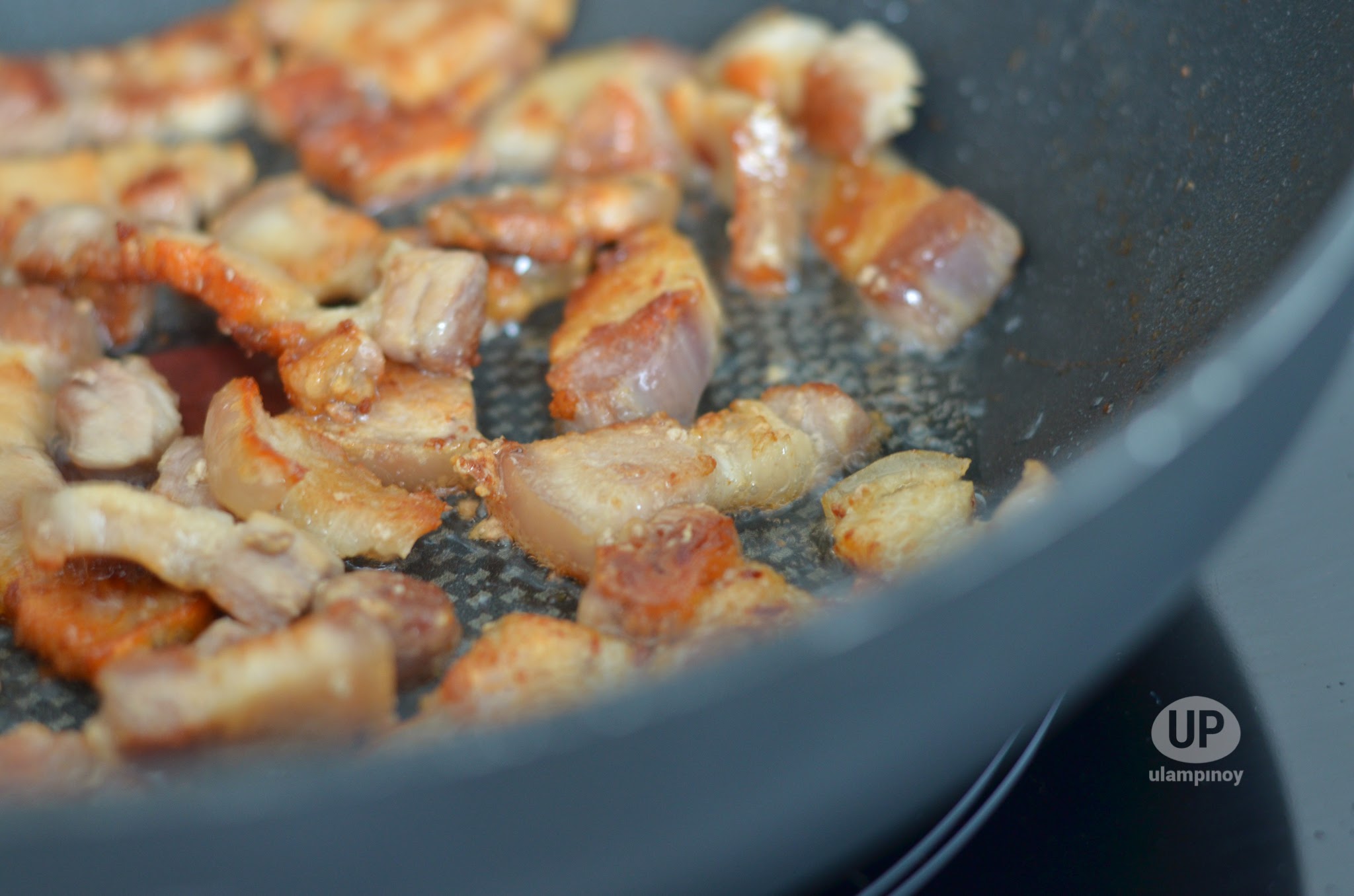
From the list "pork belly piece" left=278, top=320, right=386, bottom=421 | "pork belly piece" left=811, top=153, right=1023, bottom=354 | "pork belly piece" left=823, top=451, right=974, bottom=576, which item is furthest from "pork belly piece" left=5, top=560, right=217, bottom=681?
"pork belly piece" left=811, top=153, right=1023, bottom=354

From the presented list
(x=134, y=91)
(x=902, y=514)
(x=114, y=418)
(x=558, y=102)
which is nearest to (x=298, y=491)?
(x=114, y=418)

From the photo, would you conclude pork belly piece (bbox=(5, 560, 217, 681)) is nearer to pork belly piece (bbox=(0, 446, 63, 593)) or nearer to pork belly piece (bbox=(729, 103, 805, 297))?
pork belly piece (bbox=(0, 446, 63, 593))

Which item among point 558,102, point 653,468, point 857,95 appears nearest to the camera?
point 653,468

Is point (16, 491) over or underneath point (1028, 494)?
over

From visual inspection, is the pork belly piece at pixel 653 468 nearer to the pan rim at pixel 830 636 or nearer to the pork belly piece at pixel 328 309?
the pork belly piece at pixel 328 309

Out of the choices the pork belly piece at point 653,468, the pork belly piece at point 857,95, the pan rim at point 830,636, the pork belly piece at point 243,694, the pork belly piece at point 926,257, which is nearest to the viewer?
the pan rim at point 830,636

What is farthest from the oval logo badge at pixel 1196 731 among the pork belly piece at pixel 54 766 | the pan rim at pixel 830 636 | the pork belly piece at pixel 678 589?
the pork belly piece at pixel 54 766

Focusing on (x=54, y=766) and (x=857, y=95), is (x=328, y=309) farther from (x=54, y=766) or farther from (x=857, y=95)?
(x=857, y=95)
